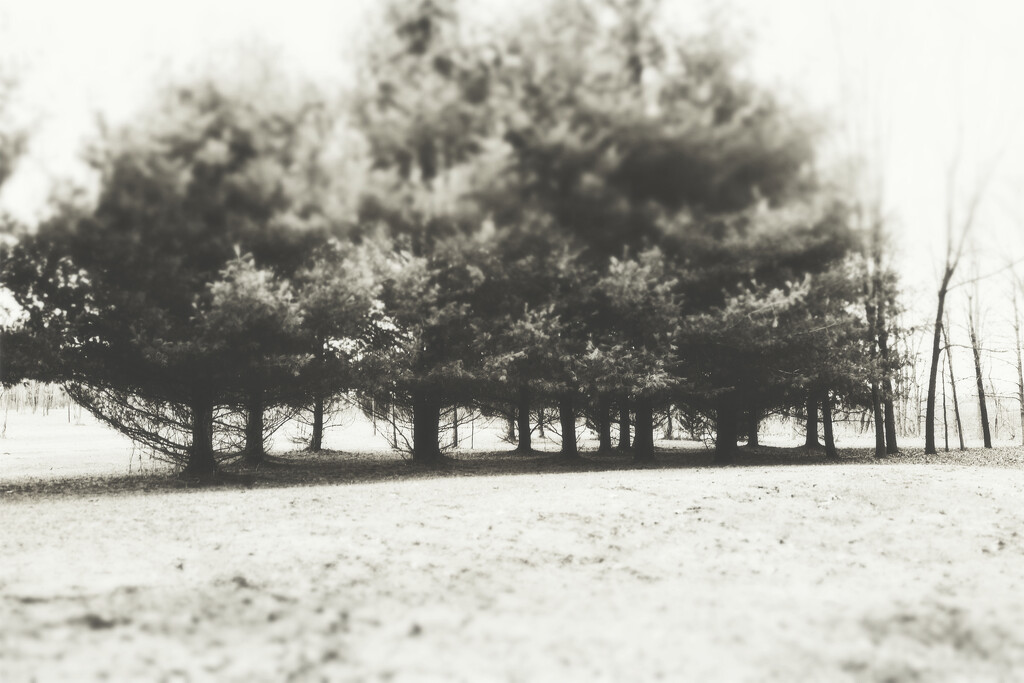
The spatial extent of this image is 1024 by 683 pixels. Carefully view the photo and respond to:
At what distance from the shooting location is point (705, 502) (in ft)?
26.9

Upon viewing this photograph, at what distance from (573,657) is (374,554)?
8.70ft

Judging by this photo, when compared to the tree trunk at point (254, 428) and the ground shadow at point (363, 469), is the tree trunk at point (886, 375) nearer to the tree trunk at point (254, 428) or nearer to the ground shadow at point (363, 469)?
the ground shadow at point (363, 469)

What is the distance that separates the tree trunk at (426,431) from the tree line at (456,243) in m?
0.05

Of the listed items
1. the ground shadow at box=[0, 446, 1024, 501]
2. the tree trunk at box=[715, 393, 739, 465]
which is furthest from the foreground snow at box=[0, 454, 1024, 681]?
the tree trunk at box=[715, 393, 739, 465]

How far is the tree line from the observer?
372 cm

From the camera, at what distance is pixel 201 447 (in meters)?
12.2

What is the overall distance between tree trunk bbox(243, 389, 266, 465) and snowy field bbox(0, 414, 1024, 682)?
2.82m

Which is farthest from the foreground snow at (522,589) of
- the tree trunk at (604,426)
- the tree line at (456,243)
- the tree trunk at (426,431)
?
the tree trunk at (604,426)

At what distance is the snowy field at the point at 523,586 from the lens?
3.22 meters

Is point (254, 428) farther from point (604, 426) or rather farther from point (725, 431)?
point (725, 431)

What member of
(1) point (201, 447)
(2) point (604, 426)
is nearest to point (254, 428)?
(1) point (201, 447)

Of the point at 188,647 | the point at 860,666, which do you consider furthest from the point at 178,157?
the point at 860,666

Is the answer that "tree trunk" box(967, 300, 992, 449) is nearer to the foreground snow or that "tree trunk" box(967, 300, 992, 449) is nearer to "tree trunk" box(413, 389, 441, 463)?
the foreground snow

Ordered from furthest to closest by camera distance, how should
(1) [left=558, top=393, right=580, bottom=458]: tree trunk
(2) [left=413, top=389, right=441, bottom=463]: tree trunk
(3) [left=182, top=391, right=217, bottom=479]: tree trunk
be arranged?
1. (1) [left=558, top=393, right=580, bottom=458]: tree trunk
2. (2) [left=413, top=389, right=441, bottom=463]: tree trunk
3. (3) [left=182, top=391, right=217, bottom=479]: tree trunk
